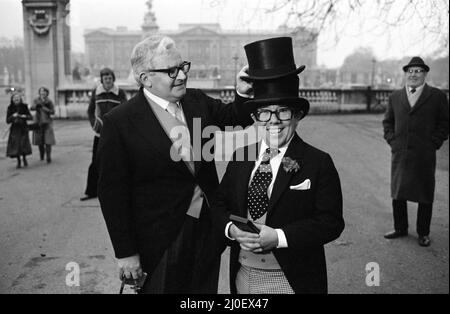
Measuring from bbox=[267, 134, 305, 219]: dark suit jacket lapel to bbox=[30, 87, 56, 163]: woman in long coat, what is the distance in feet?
27.4

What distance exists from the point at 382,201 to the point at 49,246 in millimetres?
4647

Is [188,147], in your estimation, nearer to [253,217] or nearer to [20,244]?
[253,217]

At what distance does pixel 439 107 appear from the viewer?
5.57 metres

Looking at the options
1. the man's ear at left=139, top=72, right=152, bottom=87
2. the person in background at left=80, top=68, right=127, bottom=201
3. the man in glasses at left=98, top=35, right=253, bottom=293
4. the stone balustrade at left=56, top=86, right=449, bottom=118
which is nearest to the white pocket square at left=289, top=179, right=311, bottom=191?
the man in glasses at left=98, top=35, right=253, bottom=293

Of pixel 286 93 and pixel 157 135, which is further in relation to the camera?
pixel 157 135

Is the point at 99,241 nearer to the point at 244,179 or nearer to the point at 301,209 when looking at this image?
the point at 244,179

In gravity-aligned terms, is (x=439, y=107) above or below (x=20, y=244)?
above

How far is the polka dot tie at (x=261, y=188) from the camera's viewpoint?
250cm

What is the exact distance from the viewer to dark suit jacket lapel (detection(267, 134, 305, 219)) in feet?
7.91

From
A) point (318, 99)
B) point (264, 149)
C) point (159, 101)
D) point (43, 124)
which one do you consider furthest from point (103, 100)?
point (318, 99)

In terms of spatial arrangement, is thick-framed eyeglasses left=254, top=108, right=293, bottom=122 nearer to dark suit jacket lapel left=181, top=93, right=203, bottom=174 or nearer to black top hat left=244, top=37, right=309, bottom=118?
black top hat left=244, top=37, right=309, bottom=118

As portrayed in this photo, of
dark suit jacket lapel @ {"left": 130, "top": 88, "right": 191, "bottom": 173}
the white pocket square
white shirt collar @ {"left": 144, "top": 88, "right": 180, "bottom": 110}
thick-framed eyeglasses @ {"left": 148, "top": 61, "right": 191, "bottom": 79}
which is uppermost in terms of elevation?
thick-framed eyeglasses @ {"left": 148, "top": 61, "right": 191, "bottom": 79}

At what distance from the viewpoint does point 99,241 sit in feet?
18.2
